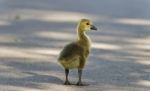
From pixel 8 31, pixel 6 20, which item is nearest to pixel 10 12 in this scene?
pixel 6 20

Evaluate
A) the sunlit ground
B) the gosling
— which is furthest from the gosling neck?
the sunlit ground

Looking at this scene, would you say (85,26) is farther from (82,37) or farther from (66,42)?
(66,42)

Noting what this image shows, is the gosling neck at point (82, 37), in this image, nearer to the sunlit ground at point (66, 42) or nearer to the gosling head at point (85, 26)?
the gosling head at point (85, 26)

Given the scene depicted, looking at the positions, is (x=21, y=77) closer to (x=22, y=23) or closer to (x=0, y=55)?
(x=0, y=55)

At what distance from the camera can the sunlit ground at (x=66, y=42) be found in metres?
10.2

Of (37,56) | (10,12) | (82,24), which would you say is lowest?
(10,12)

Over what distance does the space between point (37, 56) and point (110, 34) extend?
282cm

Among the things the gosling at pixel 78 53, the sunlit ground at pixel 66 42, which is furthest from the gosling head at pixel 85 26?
the sunlit ground at pixel 66 42

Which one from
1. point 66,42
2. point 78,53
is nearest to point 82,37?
point 78,53

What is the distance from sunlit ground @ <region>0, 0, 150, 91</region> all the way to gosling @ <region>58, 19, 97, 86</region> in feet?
0.90

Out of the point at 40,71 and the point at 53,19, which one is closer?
the point at 40,71

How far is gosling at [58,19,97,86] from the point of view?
9.73m

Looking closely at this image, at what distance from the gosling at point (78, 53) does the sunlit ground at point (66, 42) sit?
0.90 ft

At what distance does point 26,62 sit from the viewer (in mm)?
11258
